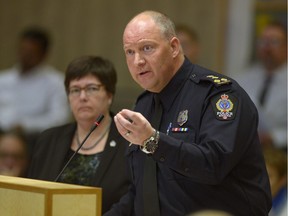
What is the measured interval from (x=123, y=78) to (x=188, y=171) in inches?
179

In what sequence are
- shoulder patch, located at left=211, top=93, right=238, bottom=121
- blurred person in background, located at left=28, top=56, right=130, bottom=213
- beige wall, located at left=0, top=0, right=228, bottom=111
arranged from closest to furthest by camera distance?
1. shoulder patch, located at left=211, top=93, right=238, bottom=121
2. blurred person in background, located at left=28, top=56, right=130, bottom=213
3. beige wall, located at left=0, top=0, right=228, bottom=111

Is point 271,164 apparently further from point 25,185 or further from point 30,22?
point 30,22

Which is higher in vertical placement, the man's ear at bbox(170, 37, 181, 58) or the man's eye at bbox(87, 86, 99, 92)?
the man's ear at bbox(170, 37, 181, 58)

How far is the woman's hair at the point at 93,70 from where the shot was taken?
13.4ft

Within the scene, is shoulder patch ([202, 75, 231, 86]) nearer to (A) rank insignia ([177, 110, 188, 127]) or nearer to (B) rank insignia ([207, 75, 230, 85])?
(B) rank insignia ([207, 75, 230, 85])

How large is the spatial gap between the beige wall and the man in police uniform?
3539 mm

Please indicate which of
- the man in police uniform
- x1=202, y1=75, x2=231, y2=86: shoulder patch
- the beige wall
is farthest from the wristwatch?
the beige wall

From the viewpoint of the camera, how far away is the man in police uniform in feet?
9.47

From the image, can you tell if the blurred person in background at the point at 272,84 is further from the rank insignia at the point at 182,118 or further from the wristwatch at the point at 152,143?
the wristwatch at the point at 152,143

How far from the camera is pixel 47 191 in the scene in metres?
2.83

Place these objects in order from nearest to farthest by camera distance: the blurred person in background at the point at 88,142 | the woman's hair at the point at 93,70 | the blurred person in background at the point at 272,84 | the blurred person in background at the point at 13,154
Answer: the blurred person in background at the point at 88,142 < the woman's hair at the point at 93,70 < the blurred person in background at the point at 13,154 < the blurred person in background at the point at 272,84

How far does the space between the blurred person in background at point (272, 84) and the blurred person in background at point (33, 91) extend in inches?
65.5

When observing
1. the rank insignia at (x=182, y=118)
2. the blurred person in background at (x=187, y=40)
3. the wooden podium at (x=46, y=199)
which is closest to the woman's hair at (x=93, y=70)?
the rank insignia at (x=182, y=118)

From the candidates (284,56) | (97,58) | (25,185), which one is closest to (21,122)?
(284,56)
